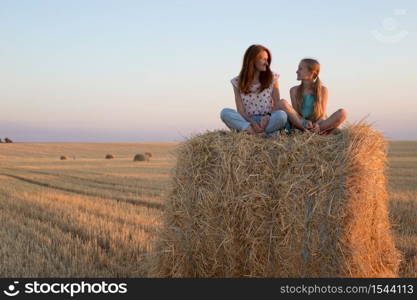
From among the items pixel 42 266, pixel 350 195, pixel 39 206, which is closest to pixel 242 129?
pixel 350 195

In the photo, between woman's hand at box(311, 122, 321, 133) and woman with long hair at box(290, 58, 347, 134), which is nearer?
woman's hand at box(311, 122, 321, 133)

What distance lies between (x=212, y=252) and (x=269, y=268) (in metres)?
0.55

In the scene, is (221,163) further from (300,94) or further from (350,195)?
(300,94)

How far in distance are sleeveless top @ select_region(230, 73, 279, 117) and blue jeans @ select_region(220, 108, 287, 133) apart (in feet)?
0.37

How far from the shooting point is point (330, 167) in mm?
3961

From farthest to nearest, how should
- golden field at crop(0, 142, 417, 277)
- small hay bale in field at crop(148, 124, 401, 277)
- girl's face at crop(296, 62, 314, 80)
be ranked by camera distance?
girl's face at crop(296, 62, 314, 80), golden field at crop(0, 142, 417, 277), small hay bale in field at crop(148, 124, 401, 277)

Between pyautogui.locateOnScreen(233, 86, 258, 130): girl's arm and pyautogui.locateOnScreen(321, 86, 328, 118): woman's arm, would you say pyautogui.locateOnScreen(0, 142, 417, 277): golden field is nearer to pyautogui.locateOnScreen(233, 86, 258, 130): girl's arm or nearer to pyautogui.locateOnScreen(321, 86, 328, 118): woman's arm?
pyautogui.locateOnScreen(233, 86, 258, 130): girl's arm

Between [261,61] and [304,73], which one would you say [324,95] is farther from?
[261,61]

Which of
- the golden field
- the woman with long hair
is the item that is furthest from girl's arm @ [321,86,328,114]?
the golden field

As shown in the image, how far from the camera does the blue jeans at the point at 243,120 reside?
177 inches

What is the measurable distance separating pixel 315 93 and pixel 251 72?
30.8 inches

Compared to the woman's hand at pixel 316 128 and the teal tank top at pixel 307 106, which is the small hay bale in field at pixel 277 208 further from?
the teal tank top at pixel 307 106

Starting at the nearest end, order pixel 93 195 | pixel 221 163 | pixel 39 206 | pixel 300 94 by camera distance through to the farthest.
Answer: pixel 221 163 < pixel 300 94 < pixel 39 206 < pixel 93 195

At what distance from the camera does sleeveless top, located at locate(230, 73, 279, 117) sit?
502 cm
